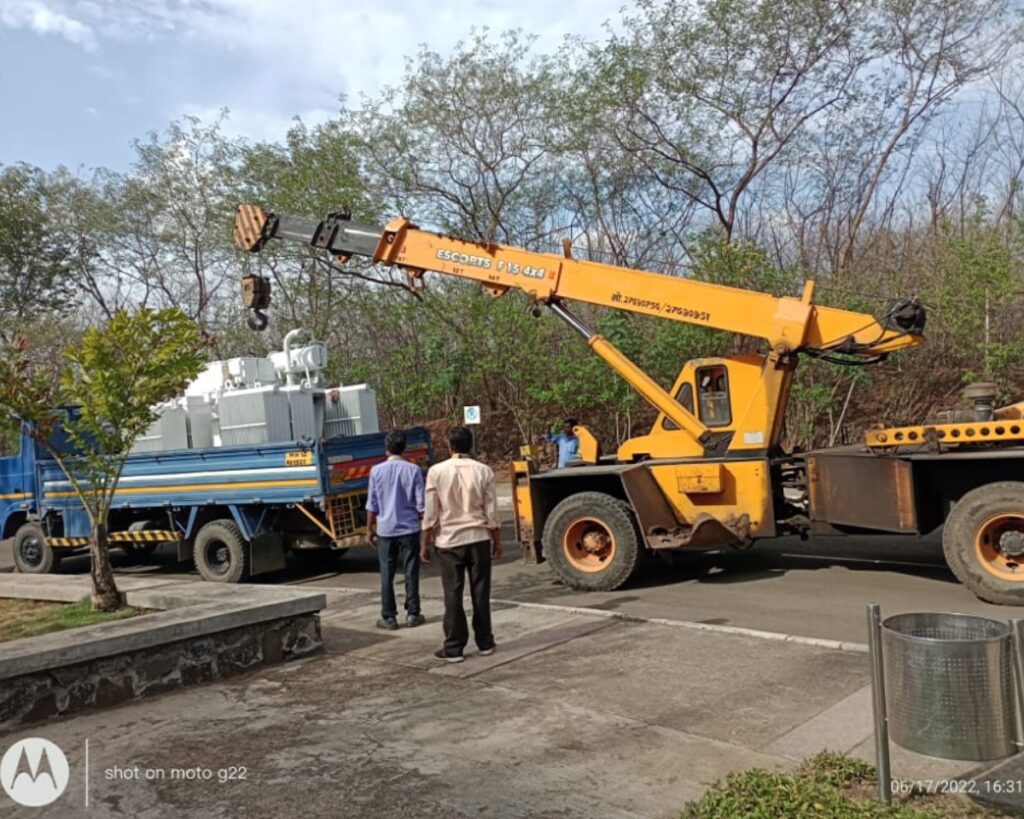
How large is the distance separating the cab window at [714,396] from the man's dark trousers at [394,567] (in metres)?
3.61

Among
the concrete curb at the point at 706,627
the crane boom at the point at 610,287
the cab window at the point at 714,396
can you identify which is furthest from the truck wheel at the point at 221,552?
the cab window at the point at 714,396

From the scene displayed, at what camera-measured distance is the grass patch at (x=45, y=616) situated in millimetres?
6422

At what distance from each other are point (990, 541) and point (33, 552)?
12.9 metres

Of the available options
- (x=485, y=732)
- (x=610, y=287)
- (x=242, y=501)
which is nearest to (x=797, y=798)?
(x=485, y=732)

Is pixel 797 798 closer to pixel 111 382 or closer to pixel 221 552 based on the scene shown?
pixel 111 382

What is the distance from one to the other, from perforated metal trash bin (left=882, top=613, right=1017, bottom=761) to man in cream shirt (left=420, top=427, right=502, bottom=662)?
342 centimetres

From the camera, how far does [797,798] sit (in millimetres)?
3584

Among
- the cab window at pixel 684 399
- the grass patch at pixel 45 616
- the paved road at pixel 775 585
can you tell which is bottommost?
the paved road at pixel 775 585

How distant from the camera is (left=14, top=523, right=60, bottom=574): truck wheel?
13117 millimetres

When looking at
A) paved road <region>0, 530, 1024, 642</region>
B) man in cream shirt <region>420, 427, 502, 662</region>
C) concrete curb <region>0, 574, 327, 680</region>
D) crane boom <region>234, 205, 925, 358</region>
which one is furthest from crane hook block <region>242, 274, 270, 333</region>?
man in cream shirt <region>420, 427, 502, 662</region>

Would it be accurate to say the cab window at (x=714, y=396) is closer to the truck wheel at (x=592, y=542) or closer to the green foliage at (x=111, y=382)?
the truck wheel at (x=592, y=542)

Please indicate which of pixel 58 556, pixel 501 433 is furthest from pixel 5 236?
pixel 58 556

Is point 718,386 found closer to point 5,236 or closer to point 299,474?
point 299,474

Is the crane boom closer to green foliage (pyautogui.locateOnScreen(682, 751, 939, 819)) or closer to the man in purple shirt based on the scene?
the man in purple shirt
